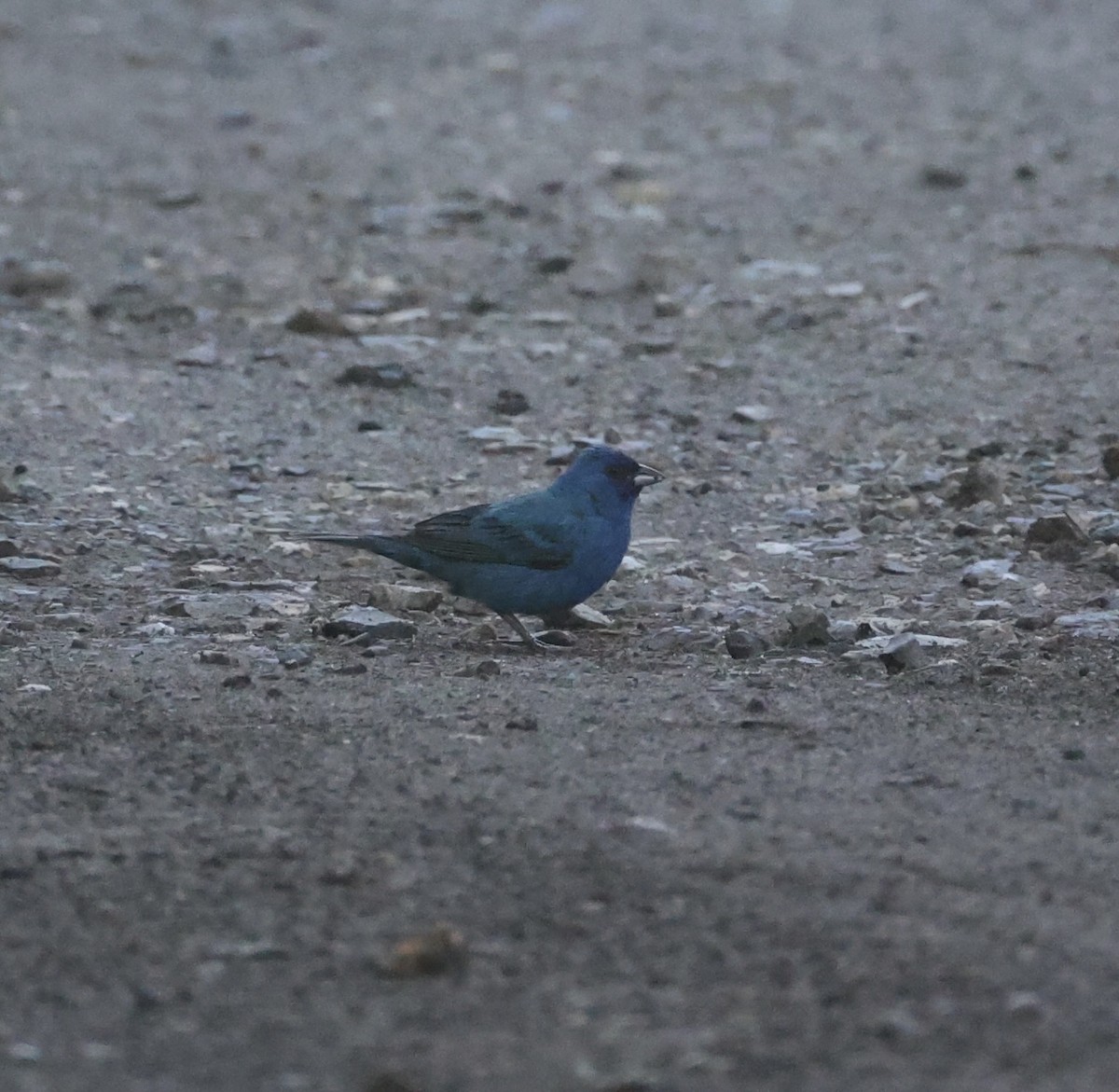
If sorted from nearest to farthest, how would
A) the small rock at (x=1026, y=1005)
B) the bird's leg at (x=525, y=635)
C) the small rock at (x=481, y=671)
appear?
the small rock at (x=1026, y=1005) → the small rock at (x=481, y=671) → the bird's leg at (x=525, y=635)

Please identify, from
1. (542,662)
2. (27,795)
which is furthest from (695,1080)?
(542,662)

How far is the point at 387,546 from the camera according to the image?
5535mm

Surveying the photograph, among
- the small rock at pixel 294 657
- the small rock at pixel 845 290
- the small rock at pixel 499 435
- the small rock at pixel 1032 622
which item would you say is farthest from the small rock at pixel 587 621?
the small rock at pixel 845 290

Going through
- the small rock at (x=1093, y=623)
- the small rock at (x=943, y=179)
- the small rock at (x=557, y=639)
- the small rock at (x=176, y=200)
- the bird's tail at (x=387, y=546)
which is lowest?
the small rock at (x=557, y=639)

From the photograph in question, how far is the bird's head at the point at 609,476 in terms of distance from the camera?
5.56m

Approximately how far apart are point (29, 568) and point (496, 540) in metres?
1.26

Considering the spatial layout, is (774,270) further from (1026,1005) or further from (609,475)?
(1026,1005)

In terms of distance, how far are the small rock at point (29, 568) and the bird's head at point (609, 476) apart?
1333 mm

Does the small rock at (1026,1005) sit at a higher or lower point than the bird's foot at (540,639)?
higher

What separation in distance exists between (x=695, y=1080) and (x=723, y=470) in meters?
4.29

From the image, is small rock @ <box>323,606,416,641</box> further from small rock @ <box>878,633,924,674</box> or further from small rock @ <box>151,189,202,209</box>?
small rock @ <box>151,189,202,209</box>

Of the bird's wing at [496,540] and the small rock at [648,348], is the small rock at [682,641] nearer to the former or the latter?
the bird's wing at [496,540]

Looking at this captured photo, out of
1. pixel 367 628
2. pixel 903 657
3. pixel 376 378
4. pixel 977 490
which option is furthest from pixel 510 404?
pixel 903 657

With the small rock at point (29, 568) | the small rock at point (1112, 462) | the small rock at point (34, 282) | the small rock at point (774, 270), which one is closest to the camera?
the small rock at point (29, 568)
